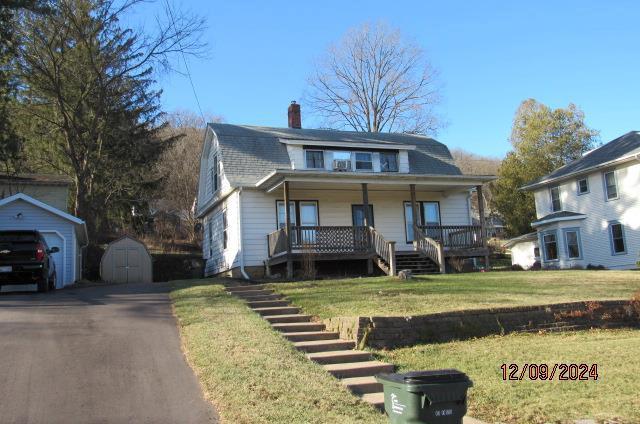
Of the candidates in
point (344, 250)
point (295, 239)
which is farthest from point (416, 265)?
point (295, 239)

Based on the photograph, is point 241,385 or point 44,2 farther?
point 44,2

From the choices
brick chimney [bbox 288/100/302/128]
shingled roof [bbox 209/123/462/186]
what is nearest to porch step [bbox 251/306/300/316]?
shingled roof [bbox 209/123/462/186]

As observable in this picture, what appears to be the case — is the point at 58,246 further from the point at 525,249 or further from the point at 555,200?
the point at 525,249

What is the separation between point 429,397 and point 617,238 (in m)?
27.6

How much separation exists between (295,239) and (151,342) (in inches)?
453

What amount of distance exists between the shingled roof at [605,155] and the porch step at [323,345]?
22257 mm

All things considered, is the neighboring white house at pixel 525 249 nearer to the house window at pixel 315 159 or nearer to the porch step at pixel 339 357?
the house window at pixel 315 159

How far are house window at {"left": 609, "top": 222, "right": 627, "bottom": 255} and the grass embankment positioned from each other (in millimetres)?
23319

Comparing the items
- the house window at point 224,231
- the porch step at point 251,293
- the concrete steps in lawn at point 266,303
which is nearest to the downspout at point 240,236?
the house window at point 224,231

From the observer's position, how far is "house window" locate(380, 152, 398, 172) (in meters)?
24.3

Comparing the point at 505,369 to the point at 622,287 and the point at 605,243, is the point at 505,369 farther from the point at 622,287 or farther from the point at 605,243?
the point at 605,243

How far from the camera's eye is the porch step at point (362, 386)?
7.25 m

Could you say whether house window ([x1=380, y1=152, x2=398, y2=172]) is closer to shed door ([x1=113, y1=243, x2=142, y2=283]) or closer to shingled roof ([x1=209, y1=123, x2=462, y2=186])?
shingled roof ([x1=209, y1=123, x2=462, y2=186])

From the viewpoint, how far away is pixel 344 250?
2036 centimetres
